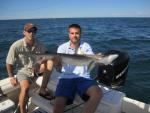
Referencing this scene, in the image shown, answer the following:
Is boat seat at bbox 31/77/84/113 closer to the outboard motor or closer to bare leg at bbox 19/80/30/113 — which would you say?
bare leg at bbox 19/80/30/113

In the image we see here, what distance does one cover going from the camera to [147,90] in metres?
7.67

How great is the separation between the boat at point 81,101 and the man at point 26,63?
0.61ft

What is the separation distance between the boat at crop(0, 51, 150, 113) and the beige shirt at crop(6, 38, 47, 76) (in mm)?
314

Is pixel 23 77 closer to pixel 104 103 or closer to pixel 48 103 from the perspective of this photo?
pixel 48 103

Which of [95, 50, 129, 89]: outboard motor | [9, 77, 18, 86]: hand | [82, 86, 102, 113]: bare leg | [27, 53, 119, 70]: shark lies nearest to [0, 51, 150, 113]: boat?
[95, 50, 129, 89]: outboard motor

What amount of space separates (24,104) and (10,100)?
513mm

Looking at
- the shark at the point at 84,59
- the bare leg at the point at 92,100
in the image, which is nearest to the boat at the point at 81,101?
the bare leg at the point at 92,100

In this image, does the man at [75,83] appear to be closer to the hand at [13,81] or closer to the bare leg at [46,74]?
the bare leg at [46,74]

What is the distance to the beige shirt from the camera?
455 centimetres

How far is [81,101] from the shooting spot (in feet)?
12.9

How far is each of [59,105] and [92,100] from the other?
538mm

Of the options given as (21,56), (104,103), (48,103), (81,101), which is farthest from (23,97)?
(104,103)

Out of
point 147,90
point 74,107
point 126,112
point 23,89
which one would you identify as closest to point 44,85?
point 23,89

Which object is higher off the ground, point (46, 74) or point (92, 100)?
point (46, 74)
